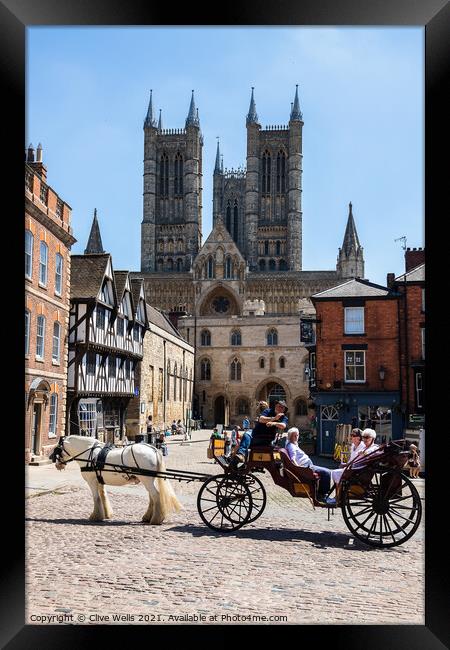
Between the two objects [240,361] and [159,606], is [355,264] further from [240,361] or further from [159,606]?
[159,606]

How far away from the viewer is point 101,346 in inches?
933

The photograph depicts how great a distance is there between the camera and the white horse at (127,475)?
9.43 m

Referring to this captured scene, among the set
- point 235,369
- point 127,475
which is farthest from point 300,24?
point 235,369

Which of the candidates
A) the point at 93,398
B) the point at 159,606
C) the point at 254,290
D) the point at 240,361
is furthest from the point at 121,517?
the point at 254,290

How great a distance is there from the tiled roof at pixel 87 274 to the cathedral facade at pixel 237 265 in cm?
1208

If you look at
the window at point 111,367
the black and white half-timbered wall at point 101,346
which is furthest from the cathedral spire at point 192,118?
the window at point 111,367

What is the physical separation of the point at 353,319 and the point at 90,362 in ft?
32.4

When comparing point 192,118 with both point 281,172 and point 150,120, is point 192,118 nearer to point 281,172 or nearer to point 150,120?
point 150,120

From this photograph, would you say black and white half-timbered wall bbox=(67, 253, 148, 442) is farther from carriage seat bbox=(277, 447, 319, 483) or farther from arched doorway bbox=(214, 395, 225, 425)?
arched doorway bbox=(214, 395, 225, 425)

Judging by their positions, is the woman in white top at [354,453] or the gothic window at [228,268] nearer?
the woman in white top at [354,453]

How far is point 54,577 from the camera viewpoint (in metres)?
6.57

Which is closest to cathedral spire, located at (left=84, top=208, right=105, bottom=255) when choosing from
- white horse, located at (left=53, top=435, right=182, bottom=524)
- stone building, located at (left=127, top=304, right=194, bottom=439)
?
stone building, located at (left=127, top=304, right=194, bottom=439)

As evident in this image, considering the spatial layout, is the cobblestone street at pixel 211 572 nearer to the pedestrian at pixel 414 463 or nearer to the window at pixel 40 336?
the pedestrian at pixel 414 463

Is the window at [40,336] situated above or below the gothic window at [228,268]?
below
